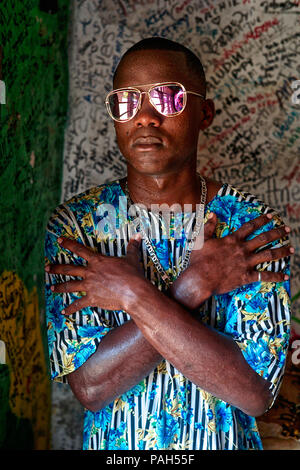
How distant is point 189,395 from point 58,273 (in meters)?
0.57

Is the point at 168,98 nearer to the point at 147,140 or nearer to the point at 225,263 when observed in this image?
the point at 147,140

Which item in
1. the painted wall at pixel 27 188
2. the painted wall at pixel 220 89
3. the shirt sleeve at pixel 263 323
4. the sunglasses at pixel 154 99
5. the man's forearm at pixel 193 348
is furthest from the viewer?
the painted wall at pixel 220 89

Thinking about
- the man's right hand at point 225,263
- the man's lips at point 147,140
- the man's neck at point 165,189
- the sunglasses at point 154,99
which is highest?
the sunglasses at point 154,99

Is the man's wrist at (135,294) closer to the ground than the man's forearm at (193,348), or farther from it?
farther from it

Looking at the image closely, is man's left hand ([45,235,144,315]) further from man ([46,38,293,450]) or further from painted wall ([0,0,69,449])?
painted wall ([0,0,69,449])

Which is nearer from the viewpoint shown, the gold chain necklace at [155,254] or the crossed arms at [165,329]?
the crossed arms at [165,329]

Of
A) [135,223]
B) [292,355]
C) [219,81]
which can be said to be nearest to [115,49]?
[219,81]

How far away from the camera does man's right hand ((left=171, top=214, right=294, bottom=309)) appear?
1805 mm

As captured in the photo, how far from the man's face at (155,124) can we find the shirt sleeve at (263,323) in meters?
0.47

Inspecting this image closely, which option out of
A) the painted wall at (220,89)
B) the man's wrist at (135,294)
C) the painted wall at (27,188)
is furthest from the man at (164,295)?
the painted wall at (220,89)

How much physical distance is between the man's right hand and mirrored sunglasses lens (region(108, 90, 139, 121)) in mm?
439

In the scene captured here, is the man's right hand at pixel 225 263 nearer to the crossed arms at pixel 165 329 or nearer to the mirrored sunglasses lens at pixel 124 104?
the crossed arms at pixel 165 329

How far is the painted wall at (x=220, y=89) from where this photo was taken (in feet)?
9.89

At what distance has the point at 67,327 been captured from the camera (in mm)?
1831
